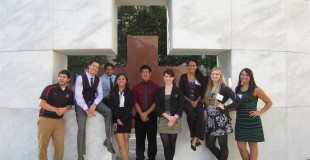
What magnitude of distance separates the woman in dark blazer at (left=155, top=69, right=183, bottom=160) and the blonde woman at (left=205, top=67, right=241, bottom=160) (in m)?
0.43

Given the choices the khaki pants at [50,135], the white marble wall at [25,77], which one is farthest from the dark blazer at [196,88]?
the white marble wall at [25,77]

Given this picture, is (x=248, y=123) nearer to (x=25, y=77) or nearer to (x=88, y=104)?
(x=88, y=104)

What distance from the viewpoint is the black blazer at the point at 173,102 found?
4.75m

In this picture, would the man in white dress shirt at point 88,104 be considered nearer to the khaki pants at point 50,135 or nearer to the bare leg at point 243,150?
the khaki pants at point 50,135

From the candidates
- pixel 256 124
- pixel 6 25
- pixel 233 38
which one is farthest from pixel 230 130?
pixel 6 25

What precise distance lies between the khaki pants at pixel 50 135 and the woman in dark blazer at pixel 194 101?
6.12 feet

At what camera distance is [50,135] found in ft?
15.6

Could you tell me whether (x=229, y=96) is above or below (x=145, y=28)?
below

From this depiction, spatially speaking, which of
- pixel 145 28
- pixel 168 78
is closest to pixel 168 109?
pixel 168 78

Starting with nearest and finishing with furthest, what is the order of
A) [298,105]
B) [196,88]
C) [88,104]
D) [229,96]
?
[229,96], [88,104], [196,88], [298,105]

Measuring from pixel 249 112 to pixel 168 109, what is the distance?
3.75 feet

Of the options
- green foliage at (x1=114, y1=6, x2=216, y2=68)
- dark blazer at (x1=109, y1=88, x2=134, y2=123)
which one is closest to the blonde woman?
dark blazer at (x1=109, y1=88, x2=134, y2=123)

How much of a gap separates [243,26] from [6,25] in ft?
12.6

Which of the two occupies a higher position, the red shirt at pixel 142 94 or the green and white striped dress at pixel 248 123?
the red shirt at pixel 142 94
